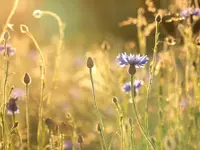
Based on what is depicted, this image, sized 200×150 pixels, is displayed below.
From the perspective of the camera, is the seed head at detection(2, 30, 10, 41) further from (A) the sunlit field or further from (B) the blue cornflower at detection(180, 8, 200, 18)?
(B) the blue cornflower at detection(180, 8, 200, 18)

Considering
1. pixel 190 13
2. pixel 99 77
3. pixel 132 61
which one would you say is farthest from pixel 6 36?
pixel 99 77

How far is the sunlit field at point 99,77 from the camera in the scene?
4.88 ft

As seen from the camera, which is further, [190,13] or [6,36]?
[190,13]

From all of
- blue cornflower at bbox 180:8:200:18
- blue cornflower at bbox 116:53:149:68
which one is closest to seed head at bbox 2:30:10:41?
blue cornflower at bbox 116:53:149:68

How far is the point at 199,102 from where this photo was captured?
1.70m

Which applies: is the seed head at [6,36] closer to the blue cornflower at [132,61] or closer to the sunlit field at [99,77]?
the sunlit field at [99,77]

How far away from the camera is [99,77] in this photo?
129 inches

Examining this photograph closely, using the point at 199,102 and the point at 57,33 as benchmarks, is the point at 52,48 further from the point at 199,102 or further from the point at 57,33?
→ the point at 199,102

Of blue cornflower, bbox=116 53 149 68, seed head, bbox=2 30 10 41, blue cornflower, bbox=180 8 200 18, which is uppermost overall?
blue cornflower, bbox=180 8 200 18

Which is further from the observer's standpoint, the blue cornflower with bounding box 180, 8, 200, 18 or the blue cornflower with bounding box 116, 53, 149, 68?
the blue cornflower with bounding box 180, 8, 200, 18

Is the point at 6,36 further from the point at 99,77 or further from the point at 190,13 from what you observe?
the point at 99,77

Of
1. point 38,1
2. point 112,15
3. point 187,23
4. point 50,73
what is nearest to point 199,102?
point 187,23

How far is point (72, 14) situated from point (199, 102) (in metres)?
3.39

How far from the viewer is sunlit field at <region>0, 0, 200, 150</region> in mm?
1486
